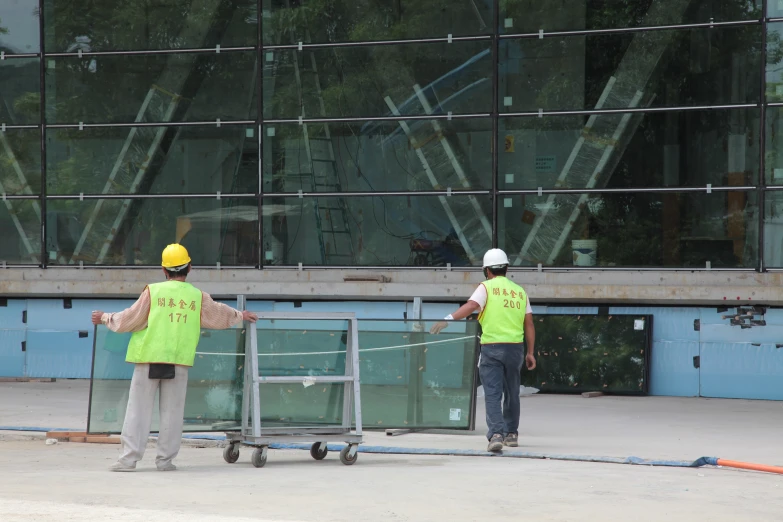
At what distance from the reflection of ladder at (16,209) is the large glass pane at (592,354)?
857 cm

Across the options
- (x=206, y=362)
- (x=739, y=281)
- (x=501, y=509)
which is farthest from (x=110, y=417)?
(x=739, y=281)

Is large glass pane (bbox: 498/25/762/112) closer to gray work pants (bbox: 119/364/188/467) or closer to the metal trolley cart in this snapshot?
the metal trolley cart

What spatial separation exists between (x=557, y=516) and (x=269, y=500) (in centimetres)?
188

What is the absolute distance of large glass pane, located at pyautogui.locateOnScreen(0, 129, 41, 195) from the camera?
20688 mm

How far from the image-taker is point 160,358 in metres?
9.70

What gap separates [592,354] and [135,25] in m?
9.28

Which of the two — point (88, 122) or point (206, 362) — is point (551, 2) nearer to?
point (88, 122)

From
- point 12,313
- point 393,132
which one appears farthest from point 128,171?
point 393,132

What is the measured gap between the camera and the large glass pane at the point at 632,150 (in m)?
17.5

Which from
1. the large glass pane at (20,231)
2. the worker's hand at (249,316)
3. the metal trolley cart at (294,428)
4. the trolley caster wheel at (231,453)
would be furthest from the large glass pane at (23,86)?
the trolley caster wheel at (231,453)

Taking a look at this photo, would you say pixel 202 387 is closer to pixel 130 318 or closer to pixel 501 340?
pixel 130 318

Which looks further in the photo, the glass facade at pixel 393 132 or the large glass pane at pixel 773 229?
the glass facade at pixel 393 132

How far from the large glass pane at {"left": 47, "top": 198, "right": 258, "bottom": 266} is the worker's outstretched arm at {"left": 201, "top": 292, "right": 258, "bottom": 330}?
9523mm

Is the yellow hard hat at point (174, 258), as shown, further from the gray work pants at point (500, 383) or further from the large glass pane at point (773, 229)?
the large glass pane at point (773, 229)
